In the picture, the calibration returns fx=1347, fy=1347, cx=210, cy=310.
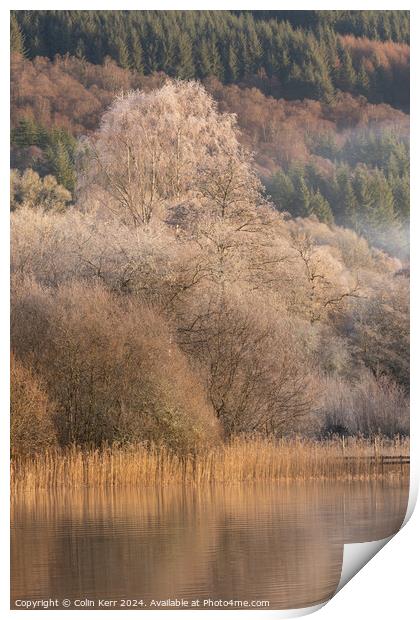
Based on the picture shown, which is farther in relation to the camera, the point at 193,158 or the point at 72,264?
the point at 72,264

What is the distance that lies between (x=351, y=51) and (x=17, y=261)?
3.82 meters

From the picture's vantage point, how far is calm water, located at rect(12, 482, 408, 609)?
824cm

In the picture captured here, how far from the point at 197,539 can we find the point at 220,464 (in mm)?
1844

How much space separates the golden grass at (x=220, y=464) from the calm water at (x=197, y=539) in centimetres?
15

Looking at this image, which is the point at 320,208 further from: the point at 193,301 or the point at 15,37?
the point at 15,37

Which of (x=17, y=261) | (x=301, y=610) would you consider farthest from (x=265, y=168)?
(x=301, y=610)

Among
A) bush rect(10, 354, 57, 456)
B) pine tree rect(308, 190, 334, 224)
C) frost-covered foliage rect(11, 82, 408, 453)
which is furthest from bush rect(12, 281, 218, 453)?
pine tree rect(308, 190, 334, 224)

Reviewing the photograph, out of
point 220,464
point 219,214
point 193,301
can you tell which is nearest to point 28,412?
point 220,464

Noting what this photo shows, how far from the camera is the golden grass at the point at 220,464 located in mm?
10438

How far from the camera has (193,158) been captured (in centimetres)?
1144

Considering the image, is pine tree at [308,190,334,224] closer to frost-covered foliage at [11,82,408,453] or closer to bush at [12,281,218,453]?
frost-covered foliage at [11,82,408,453]

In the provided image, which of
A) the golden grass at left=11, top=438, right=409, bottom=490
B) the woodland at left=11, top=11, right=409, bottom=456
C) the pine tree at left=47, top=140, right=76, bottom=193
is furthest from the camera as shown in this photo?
the pine tree at left=47, top=140, right=76, bottom=193

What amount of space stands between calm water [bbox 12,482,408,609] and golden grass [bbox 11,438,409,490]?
5.8 inches
